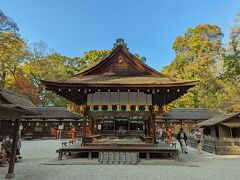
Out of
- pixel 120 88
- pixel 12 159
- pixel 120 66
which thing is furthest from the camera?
pixel 120 66

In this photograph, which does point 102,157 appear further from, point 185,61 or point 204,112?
point 185,61

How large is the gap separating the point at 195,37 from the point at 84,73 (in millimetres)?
31923

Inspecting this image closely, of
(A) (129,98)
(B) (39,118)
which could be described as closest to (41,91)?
(B) (39,118)

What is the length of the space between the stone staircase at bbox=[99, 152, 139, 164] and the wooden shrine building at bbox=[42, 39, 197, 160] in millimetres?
1776

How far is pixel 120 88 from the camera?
Result: 11.5 m

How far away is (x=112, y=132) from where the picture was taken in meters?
23.1

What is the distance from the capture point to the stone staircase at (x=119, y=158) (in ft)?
33.9

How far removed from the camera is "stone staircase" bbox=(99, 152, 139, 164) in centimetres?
1032

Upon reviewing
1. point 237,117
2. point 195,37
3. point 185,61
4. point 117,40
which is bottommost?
point 237,117

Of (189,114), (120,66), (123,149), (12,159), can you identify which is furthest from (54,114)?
(12,159)

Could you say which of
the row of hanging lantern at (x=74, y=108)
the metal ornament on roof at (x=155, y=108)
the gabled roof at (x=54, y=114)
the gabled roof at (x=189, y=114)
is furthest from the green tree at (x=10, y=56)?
the gabled roof at (x=189, y=114)

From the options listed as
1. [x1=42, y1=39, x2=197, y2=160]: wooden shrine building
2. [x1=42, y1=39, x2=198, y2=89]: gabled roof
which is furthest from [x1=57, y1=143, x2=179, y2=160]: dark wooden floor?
[x1=42, y1=39, x2=198, y2=89]: gabled roof

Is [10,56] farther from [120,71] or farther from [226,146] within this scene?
[226,146]

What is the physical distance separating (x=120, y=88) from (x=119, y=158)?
13.9 feet
